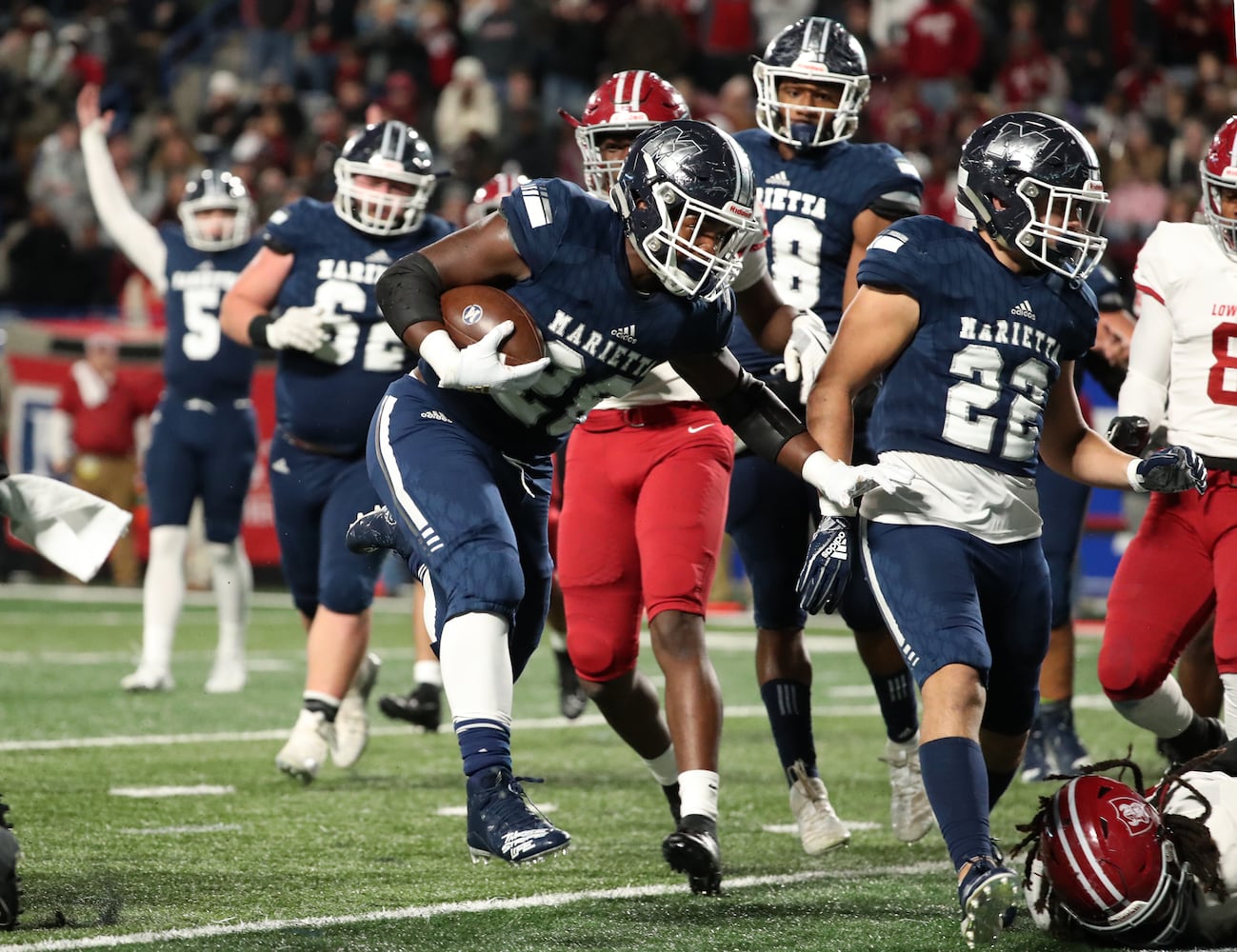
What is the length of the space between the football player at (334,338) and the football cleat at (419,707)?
0.61 ft

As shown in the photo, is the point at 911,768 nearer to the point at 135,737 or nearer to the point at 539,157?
the point at 135,737

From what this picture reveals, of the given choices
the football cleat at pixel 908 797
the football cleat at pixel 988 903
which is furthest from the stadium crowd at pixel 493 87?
the football cleat at pixel 988 903

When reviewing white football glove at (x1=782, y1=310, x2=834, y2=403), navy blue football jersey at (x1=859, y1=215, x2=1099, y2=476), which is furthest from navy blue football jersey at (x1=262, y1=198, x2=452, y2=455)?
navy blue football jersey at (x1=859, y1=215, x2=1099, y2=476)

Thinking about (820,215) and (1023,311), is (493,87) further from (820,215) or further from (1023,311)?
(1023,311)

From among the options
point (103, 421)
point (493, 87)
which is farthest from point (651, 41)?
point (103, 421)

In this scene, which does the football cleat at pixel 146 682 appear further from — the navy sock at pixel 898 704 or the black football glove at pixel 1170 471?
the black football glove at pixel 1170 471

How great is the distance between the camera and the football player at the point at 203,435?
7.79 metres

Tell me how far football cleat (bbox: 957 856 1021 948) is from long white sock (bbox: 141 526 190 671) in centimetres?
503

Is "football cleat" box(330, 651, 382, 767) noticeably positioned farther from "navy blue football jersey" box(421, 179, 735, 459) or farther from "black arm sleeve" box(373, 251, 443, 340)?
"black arm sleeve" box(373, 251, 443, 340)

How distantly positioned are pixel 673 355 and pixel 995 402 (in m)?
0.69

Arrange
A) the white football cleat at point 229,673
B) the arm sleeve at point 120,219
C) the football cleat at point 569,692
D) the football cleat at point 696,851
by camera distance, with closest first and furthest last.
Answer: the football cleat at point 696,851 → the football cleat at point 569,692 → the white football cleat at point 229,673 → the arm sleeve at point 120,219

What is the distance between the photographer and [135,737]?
21.6 feet

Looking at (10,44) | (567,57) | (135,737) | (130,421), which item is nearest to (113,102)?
(10,44)

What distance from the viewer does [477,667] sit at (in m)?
3.47
